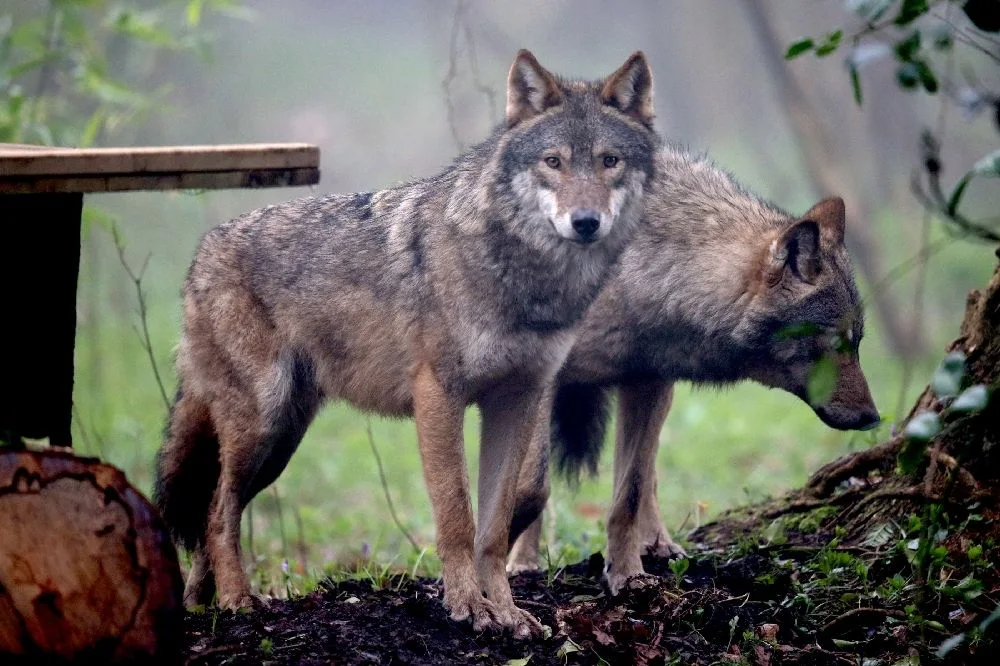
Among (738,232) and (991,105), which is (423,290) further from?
(991,105)

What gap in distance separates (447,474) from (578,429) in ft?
5.17

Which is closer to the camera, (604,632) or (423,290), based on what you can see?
(604,632)

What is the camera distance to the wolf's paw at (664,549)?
5.24m

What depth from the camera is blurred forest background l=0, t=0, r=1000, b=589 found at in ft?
23.0

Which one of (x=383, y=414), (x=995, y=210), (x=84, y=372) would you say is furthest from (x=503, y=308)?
(x=995, y=210)

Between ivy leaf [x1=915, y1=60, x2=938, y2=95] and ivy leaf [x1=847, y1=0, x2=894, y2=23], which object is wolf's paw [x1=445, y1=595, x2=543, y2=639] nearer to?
ivy leaf [x1=915, y1=60, x2=938, y2=95]

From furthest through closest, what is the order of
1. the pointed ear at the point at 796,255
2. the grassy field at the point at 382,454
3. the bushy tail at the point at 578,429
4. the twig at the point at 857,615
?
the grassy field at the point at 382,454, the bushy tail at the point at 578,429, the pointed ear at the point at 796,255, the twig at the point at 857,615

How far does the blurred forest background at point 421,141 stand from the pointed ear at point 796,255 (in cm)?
69

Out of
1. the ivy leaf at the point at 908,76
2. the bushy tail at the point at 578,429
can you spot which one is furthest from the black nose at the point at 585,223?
the ivy leaf at the point at 908,76

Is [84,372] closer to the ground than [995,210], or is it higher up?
closer to the ground

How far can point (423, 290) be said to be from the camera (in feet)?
14.6

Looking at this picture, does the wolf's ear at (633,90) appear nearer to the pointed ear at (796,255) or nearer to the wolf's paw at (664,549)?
the pointed ear at (796,255)

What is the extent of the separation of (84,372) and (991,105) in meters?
11.8

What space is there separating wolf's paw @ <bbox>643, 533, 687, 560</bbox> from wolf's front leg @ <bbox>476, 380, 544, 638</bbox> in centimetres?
97
